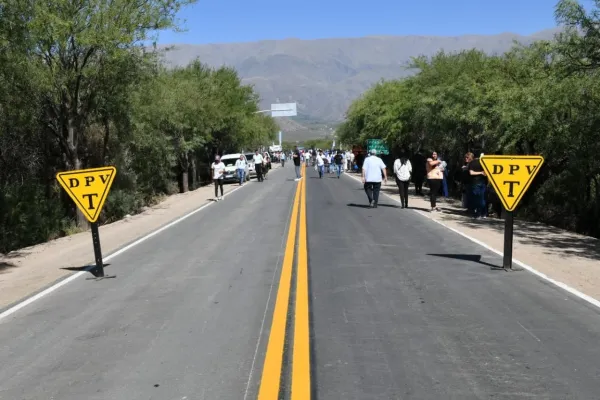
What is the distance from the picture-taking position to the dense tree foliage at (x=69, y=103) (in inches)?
658

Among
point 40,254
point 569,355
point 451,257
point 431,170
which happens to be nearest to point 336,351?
point 569,355

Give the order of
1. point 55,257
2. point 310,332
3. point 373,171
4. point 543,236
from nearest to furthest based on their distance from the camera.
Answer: point 310,332 → point 55,257 → point 543,236 → point 373,171

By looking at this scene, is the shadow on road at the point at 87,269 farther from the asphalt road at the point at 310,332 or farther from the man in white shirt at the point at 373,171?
the man in white shirt at the point at 373,171

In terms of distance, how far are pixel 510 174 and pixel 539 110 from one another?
760 cm

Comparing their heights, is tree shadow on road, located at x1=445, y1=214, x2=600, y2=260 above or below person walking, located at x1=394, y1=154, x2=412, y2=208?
below

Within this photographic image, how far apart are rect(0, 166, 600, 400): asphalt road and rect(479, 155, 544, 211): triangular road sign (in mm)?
1125

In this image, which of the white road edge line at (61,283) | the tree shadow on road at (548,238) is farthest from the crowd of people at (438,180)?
the white road edge line at (61,283)

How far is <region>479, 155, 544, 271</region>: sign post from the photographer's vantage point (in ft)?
31.8

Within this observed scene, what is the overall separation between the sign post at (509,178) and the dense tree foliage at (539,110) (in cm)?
531

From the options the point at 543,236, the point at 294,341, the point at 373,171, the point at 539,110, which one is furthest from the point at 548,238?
the point at 294,341

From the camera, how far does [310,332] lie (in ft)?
20.6

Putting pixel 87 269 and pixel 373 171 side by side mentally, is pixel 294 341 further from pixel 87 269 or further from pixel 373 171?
pixel 373 171

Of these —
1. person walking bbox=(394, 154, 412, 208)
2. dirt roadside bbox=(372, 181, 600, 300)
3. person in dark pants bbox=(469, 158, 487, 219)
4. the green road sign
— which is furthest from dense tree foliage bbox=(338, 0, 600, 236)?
the green road sign

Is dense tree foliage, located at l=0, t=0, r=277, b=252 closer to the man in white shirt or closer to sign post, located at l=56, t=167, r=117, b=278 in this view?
sign post, located at l=56, t=167, r=117, b=278
